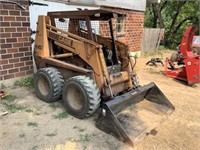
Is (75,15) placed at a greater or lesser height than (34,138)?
greater

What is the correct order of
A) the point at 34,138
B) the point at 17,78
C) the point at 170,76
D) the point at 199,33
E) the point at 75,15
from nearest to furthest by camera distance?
the point at 34,138 < the point at 75,15 < the point at 17,78 < the point at 170,76 < the point at 199,33

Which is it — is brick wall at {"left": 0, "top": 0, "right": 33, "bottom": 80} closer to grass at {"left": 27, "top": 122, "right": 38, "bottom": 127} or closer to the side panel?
the side panel

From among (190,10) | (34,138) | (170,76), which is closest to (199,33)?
(190,10)

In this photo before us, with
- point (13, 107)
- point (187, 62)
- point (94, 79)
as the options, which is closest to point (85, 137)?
point (94, 79)

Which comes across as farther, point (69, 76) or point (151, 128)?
point (69, 76)

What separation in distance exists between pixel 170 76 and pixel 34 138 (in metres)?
5.05

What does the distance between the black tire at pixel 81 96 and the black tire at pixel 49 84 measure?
252 millimetres

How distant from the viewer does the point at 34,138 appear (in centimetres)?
317

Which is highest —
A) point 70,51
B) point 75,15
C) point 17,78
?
point 75,15

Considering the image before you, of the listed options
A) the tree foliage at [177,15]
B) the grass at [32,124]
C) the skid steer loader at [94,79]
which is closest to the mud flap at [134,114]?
the skid steer loader at [94,79]

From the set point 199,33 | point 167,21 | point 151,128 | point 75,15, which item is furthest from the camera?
point 167,21

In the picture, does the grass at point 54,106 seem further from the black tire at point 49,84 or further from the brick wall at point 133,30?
the brick wall at point 133,30

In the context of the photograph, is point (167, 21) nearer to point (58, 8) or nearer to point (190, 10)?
point (190, 10)

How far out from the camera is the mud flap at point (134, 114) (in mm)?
3234
